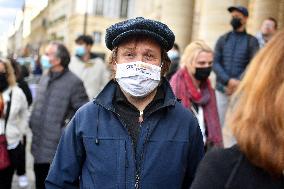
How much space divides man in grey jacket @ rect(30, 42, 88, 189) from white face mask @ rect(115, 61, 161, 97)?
2.81 metres

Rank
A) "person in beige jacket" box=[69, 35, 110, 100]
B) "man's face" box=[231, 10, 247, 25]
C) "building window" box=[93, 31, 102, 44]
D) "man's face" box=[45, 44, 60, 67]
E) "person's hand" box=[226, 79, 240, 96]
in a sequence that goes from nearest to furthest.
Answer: "man's face" box=[45, 44, 60, 67], "person's hand" box=[226, 79, 240, 96], "man's face" box=[231, 10, 247, 25], "person in beige jacket" box=[69, 35, 110, 100], "building window" box=[93, 31, 102, 44]

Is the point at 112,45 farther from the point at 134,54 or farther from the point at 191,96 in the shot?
the point at 191,96

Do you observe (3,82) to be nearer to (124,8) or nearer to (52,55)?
(52,55)

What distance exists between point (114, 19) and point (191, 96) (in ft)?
186

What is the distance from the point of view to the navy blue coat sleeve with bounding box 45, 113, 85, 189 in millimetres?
2949

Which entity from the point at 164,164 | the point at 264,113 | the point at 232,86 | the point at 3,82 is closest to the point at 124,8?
the point at 232,86

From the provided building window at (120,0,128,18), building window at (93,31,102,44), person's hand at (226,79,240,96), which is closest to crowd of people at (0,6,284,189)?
person's hand at (226,79,240,96)

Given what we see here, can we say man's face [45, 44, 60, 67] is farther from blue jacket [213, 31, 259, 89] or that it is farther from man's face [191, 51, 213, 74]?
blue jacket [213, 31, 259, 89]

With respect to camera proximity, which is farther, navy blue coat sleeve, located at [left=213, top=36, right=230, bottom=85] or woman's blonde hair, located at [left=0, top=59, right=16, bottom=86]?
navy blue coat sleeve, located at [left=213, top=36, right=230, bottom=85]

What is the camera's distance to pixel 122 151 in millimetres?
2826

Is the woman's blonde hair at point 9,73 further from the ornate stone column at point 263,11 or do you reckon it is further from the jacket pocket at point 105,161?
the ornate stone column at point 263,11

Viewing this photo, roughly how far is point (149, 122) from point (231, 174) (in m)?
1.15

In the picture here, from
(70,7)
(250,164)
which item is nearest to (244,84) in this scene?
(250,164)

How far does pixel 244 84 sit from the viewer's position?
6.33ft
